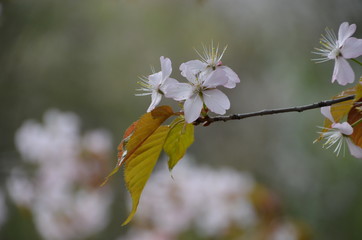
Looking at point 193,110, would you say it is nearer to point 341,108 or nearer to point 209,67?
point 209,67

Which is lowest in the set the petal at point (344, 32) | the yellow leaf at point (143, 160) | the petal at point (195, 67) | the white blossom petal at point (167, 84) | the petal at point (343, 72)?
the yellow leaf at point (143, 160)

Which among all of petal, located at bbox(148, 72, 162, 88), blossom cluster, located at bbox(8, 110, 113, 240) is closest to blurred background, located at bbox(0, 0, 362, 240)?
blossom cluster, located at bbox(8, 110, 113, 240)

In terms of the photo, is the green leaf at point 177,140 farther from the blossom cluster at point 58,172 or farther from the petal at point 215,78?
the blossom cluster at point 58,172

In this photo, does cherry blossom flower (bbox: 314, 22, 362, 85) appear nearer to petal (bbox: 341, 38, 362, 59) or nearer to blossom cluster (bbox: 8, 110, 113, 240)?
petal (bbox: 341, 38, 362, 59)

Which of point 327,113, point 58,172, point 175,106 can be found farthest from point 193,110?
point 175,106

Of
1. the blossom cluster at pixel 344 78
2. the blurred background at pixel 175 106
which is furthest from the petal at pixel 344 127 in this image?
the blurred background at pixel 175 106

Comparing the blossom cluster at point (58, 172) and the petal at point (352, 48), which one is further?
the blossom cluster at point (58, 172)
